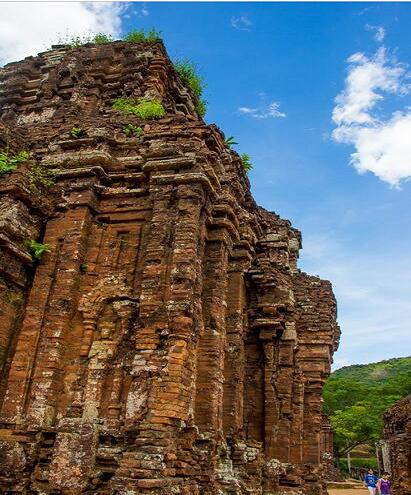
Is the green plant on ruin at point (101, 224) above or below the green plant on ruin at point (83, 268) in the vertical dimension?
above

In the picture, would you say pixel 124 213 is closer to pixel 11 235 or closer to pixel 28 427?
pixel 11 235

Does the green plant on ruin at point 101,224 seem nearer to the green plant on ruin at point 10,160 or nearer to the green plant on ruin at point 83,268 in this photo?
the green plant on ruin at point 83,268

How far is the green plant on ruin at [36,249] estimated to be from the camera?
10.0 meters

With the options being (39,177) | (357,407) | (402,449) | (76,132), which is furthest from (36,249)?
(357,407)

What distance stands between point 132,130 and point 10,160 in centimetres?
280

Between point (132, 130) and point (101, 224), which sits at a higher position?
point (132, 130)

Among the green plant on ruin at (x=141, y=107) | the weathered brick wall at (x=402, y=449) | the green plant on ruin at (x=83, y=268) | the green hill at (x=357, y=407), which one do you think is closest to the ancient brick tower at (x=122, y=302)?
the green plant on ruin at (x=83, y=268)

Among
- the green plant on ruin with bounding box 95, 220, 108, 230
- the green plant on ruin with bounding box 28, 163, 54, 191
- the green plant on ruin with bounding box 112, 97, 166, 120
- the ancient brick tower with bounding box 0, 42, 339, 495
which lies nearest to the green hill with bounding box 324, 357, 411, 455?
the ancient brick tower with bounding box 0, 42, 339, 495

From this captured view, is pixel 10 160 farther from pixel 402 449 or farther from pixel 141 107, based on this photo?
pixel 402 449

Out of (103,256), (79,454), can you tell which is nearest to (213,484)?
(79,454)

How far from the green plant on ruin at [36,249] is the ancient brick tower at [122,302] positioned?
147 millimetres

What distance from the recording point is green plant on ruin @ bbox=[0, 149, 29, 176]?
33.9 feet

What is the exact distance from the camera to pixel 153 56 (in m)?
14.0

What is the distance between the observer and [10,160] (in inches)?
419
